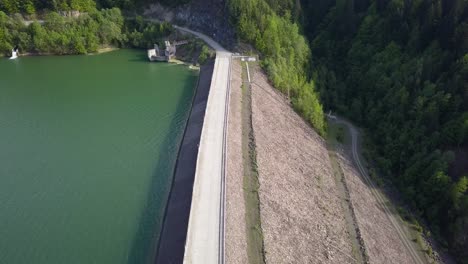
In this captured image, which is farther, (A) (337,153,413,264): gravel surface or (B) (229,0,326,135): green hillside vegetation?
(B) (229,0,326,135): green hillside vegetation

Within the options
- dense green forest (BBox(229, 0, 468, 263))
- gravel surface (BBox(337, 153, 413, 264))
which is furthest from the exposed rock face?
gravel surface (BBox(337, 153, 413, 264))

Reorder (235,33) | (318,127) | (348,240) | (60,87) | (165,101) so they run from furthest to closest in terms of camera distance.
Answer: (235,33) < (60,87) < (165,101) < (318,127) < (348,240)

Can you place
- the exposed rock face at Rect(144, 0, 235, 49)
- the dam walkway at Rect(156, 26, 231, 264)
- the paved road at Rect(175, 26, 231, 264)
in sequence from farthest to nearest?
the exposed rock face at Rect(144, 0, 235, 49) < the dam walkway at Rect(156, 26, 231, 264) < the paved road at Rect(175, 26, 231, 264)

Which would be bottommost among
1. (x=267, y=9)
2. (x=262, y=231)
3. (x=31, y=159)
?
(x=31, y=159)

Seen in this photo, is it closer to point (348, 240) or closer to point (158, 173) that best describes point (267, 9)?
point (158, 173)

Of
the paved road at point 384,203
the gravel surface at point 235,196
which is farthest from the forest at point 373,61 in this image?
the gravel surface at point 235,196

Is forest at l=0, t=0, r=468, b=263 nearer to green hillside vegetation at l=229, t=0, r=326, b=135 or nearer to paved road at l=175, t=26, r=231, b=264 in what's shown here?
green hillside vegetation at l=229, t=0, r=326, b=135

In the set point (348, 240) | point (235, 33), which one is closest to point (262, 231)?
point (348, 240)

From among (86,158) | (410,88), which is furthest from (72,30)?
(410,88)
